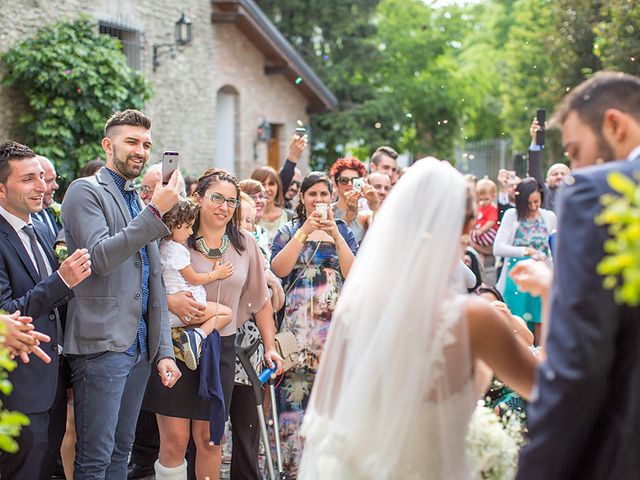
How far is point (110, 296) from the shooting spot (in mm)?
4664

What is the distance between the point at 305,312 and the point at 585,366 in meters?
3.79

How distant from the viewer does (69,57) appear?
11742 millimetres

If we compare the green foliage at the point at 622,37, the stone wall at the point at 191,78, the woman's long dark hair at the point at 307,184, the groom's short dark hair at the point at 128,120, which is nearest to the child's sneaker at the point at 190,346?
the groom's short dark hair at the point at 128,120

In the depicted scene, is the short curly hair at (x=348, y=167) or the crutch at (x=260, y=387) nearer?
the crutch at (x=260, y=387)

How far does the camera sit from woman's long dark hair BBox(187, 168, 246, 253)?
5594 millimetres

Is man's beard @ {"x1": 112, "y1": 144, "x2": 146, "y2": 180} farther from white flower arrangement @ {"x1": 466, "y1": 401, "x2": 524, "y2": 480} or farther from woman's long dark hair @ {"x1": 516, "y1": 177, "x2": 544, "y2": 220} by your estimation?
woman's long dark hair @ {"x1": 516, "y1": 177, "x2": 544, "y2": 220}

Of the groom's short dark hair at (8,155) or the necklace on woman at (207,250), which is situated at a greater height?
the groom's short dark hair at (8,155)

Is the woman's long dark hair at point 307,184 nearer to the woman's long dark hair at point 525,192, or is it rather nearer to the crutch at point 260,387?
the crutch at point 260,387

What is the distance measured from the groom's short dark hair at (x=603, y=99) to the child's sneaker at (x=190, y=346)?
311 centimetres

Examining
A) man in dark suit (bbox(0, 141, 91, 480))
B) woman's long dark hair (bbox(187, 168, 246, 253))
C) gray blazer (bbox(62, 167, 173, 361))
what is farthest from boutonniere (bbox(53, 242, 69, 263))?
woman's long dark hair (bbox(187, 168, 246, 253))

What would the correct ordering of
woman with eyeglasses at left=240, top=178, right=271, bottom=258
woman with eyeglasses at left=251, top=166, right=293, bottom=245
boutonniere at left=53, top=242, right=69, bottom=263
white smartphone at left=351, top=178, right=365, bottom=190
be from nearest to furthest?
boutonniere at left=53, top=242, right=69, bottom=263, white smartphone at left=351, top=178, right=365, bottom=190, woman with eyeglasses at left=240, top=178, right=271, bottom=258, woman with eyeglasses at left=251, top=166, right=293, bottom=245

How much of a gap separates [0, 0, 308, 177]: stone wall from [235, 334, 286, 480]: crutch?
7.14 meters

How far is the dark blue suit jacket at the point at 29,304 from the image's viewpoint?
443 cm

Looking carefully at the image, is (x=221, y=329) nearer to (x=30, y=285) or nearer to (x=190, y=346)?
(x=190, y=346)
